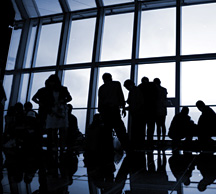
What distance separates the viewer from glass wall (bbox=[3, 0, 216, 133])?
781 centimetres

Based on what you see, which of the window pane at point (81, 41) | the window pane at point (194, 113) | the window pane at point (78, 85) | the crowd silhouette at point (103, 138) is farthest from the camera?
the window pane at point (81, 41)

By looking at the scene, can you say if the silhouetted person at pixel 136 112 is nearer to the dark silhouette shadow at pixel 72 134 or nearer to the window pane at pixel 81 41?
the dark silhouette shadow at pixel 72 134

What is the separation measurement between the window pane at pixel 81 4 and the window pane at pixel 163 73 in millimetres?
3235

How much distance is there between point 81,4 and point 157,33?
10.7ft

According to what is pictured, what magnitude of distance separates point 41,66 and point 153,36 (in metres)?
4.59

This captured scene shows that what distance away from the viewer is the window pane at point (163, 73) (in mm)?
7820

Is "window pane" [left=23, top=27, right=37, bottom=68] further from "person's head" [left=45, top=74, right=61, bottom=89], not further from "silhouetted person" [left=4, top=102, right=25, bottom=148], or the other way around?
"person's head" [left=45, top=74, right=61, bottom=89]

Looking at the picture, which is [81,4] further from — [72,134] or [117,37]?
[72,134]

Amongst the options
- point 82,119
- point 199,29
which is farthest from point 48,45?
point 199,29

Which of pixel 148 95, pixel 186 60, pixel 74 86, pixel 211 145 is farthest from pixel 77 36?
pixel 211 145

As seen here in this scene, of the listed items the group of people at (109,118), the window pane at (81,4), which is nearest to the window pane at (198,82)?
the group of people at (109,118)

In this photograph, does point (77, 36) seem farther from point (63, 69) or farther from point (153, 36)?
point (153, 36)

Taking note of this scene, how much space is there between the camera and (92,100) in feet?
28.1

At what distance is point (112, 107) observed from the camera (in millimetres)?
4051
